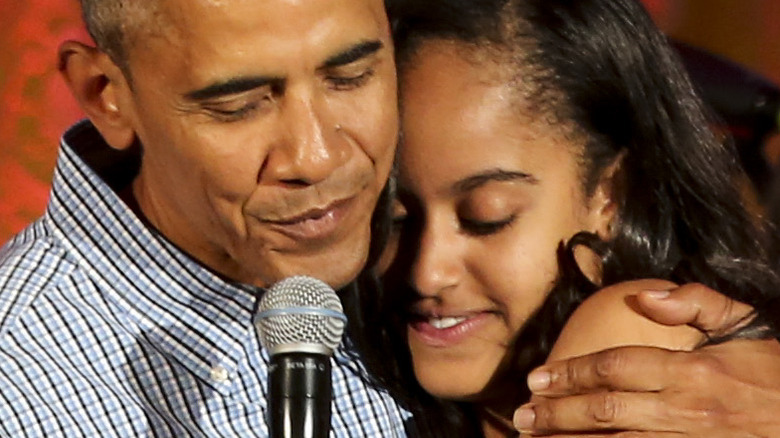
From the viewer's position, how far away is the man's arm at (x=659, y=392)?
147cm

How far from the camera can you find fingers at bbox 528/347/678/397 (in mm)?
1491

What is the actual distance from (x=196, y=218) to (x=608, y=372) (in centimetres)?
49

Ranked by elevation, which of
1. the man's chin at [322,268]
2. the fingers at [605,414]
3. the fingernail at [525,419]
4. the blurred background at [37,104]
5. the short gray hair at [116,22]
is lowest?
the fingers at [605,414]

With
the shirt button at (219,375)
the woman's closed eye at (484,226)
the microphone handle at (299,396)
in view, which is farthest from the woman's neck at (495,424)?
the microphone handle at (299,396)

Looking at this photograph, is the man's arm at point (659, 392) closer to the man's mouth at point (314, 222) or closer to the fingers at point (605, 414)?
the fingers at point (605, 414)

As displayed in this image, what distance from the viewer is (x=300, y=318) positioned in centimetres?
113

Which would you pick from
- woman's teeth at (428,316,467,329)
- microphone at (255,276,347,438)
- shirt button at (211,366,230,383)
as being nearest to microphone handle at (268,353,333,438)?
microphone at (255,276,347,438)

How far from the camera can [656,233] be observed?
69.9 inches

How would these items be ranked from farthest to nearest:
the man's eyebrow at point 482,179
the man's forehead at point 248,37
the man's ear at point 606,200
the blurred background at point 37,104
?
the blurred background at point 37,104, the man's ear at point 606,200, the man's eyebrow at point 482,179, the man's forehead at point 248,37

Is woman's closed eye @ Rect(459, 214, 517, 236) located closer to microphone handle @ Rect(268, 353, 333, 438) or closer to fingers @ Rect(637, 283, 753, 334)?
fingers @ Rect(637, 283, 753, 334)

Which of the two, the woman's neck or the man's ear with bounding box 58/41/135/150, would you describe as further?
the woman's neck

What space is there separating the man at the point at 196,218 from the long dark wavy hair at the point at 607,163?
13cm

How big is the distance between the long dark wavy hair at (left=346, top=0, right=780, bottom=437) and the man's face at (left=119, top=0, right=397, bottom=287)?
169mm

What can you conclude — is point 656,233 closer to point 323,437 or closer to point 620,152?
point 620,152
